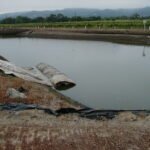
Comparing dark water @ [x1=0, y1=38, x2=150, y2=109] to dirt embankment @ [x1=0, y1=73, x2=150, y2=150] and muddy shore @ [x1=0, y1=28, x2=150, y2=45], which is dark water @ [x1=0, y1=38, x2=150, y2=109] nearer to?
dirt embankment @ [x1=0, y1=73, x2=150, y2=150]

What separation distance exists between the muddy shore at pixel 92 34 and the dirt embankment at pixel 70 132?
1687cm

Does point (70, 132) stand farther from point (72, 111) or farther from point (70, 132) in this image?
→ point (72, 111)

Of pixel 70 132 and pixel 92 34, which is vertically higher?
pixel 92 34

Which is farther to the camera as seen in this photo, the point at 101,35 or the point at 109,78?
the point at 101,35

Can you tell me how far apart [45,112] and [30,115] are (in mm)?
332

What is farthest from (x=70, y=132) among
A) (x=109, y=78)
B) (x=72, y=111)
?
(x=109, y=78)

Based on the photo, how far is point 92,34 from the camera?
25.4 m

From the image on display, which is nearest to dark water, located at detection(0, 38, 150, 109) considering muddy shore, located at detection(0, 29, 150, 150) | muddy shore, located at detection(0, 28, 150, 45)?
muddy shore, located at detection(0, 29, 150, 150)

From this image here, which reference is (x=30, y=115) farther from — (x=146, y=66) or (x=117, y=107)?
(x=146, y=66)

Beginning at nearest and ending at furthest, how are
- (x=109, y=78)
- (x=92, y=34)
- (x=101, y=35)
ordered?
(x=109, y=78), (x=101, y=35), (x=92, y=34)

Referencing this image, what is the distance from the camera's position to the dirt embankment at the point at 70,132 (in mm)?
3816

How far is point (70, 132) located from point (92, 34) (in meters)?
21.9

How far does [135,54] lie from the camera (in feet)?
51.2

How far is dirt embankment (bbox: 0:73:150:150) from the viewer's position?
3.82 m
